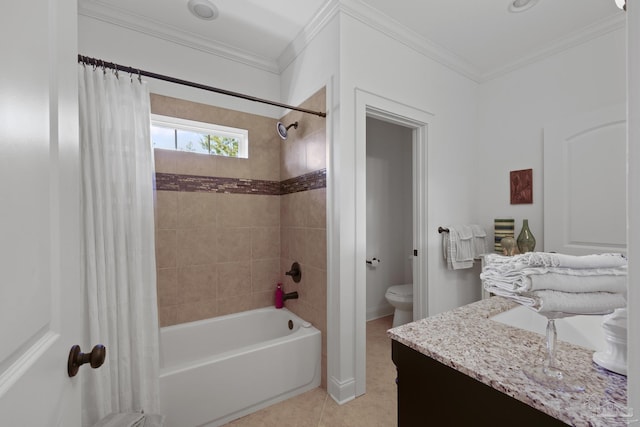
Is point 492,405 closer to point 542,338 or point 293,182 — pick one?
point 542,338

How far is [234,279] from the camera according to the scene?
2295 mm

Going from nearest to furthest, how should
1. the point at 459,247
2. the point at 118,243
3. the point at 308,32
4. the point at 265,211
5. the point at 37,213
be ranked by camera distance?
the point at 37,213, the point at 118,243, the point at 308,32, the point at 459,247, the point at 265,211

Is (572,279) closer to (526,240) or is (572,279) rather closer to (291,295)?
(291,295)

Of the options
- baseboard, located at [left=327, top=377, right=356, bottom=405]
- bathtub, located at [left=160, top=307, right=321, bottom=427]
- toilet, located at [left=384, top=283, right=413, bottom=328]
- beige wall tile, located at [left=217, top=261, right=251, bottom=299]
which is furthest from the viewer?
toilet, located at [left=384, top=283, right=413, bottom=328]

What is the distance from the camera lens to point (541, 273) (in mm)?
614

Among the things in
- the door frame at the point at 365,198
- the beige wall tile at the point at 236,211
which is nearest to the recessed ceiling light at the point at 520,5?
the door frame at the point at 365,198

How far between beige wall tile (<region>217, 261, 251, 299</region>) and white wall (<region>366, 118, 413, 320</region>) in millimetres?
1553

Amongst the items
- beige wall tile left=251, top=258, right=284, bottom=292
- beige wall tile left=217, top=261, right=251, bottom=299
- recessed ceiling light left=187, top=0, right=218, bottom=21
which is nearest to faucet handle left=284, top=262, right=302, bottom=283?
beige wall tile left=251, top=258, right=284, bottom=292

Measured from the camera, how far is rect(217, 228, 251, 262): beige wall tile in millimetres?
2246

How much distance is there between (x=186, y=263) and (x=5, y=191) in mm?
1875

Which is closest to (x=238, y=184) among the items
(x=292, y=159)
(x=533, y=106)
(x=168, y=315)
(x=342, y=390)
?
(x=292, y=159)

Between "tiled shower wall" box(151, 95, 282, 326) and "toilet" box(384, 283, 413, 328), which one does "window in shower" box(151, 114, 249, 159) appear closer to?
"tiled shower wall" box(151, 95, 282, 326)

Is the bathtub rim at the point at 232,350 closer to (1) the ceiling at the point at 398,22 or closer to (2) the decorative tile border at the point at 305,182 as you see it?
(2) the decorative tile border at the point at 305,182

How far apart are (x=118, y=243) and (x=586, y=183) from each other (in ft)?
10.6
